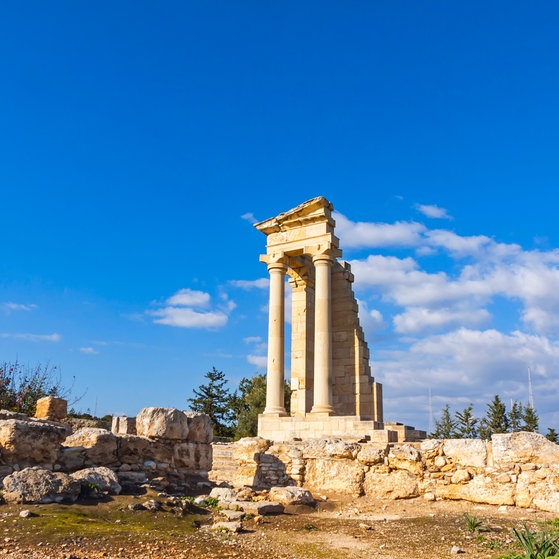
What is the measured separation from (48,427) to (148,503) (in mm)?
2148

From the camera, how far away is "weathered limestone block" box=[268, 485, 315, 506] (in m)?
10.5

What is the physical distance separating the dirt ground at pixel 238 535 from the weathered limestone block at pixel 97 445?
60.9 inches

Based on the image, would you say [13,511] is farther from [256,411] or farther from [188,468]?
[256,411]

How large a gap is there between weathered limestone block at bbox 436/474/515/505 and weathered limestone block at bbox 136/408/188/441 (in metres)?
5.12

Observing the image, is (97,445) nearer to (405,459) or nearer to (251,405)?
(405,459)

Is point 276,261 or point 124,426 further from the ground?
point 276,261

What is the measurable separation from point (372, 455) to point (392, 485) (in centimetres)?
69

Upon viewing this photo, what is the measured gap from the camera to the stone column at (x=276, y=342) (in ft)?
75.9

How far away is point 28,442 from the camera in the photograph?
8.88 m

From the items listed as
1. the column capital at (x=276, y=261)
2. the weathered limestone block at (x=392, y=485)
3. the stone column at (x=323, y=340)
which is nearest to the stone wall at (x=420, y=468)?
the weathered limestone block at (x=392, y=485)

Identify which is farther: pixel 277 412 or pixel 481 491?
pixel 277 412

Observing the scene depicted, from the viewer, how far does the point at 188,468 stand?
11570 mm

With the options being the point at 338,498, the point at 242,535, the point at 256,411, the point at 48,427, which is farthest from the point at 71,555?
the point at 256,411

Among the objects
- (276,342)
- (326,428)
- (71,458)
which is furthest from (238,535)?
(276,342)
